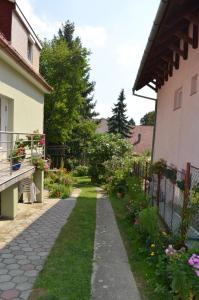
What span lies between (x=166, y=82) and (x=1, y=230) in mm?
8155

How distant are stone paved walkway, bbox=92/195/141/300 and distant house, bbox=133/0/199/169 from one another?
2681mm

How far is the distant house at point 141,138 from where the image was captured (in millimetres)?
49438

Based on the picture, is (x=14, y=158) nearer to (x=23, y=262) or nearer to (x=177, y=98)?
(x=23, y=262)

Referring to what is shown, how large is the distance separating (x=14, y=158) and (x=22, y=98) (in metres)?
2.88

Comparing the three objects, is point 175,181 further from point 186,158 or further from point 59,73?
point 59,73

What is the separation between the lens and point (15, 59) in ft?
32.0

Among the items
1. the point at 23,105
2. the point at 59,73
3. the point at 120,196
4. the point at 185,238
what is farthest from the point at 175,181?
the point at 59,73

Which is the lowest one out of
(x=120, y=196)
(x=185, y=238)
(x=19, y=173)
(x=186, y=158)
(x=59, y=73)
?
(x=120, y=196)

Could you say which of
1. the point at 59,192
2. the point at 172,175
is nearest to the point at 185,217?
the point at 172,175

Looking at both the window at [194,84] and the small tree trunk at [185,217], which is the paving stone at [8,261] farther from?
the window at [194,84]

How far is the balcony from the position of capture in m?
8.70

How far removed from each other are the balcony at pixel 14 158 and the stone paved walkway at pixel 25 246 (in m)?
1.28

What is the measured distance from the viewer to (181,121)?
9.69 m

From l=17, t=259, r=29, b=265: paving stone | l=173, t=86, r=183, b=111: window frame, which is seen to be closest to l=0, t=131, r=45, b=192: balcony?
l=17, t=259, r=29, b=265: paving stone
